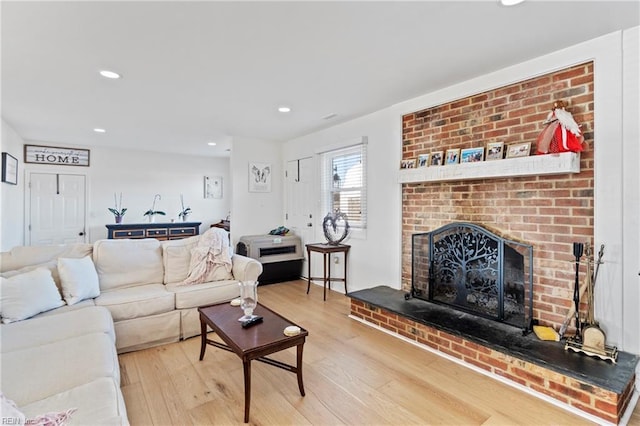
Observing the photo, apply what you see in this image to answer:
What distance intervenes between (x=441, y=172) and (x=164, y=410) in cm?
284

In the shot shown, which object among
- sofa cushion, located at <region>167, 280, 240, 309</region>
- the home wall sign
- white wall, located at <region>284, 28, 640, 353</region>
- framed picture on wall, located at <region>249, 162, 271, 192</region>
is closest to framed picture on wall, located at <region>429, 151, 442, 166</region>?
white wall, located at <region>284, 28, 640, 353</region>

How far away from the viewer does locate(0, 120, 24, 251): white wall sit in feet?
13.6

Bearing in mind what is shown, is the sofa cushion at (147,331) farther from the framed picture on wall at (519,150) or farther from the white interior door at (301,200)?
the framed picture on wall at (519,150)

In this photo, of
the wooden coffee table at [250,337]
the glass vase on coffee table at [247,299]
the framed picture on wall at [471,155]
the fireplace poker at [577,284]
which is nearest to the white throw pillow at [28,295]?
the wooden coffee table at [250,337]

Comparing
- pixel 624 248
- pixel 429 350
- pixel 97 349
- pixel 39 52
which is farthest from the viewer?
pixel 429 350

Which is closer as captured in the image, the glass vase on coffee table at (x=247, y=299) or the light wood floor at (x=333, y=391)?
the light wood floor at (x=333, y=391)

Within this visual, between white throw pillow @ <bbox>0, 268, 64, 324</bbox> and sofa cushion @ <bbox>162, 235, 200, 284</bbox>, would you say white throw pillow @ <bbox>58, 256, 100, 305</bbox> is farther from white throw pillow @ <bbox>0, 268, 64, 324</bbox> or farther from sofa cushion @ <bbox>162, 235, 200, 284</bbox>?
sofa cushion @ <bbox>162, 235, 200, 284</bbox>

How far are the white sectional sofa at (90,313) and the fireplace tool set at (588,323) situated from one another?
8.77 ft

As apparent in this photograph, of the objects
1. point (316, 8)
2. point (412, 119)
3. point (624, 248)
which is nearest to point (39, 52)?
point (316, 8)

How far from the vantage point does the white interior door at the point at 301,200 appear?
200 inches

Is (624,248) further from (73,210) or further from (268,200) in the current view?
(73,210)

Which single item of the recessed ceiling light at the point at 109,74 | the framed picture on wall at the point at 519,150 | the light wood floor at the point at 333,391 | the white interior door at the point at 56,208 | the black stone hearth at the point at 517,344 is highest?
the recessed ceiling light at the point at 109,74

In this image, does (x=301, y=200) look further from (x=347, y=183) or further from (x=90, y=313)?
(x=90, y=313)

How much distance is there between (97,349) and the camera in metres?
1.80
